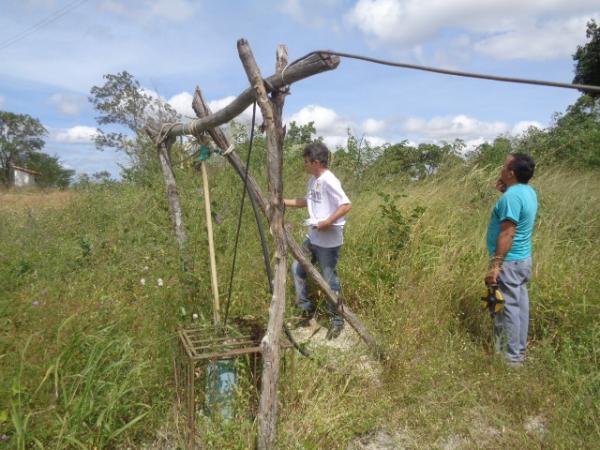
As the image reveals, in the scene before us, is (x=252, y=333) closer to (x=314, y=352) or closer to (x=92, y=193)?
(x=314, y=352)

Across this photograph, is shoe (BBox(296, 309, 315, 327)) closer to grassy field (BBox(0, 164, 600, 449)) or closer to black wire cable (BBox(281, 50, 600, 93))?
grassy field (BBox(0, 164, 600, 449))

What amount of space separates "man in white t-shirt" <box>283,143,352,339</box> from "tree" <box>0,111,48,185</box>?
150 feet

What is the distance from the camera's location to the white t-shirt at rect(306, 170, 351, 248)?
10.9 feet

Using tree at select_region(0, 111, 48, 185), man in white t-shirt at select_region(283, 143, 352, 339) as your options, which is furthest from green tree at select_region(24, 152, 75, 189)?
man in white t-shirt at select_region(283, 143, 352, 339)

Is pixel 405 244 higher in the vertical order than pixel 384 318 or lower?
higher

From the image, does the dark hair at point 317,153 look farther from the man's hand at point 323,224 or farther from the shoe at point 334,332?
the shoe at point 334,332

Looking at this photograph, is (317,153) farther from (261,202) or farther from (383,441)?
(383,441)

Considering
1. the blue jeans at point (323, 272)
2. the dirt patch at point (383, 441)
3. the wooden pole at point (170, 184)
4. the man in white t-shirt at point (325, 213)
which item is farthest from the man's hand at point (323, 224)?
the dirt patch at point (383, 441)

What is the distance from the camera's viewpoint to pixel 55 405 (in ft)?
7.13

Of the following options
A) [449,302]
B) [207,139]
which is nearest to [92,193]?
[207,139]

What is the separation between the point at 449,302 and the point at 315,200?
145 centimetres

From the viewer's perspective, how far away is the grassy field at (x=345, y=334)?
2258 mm

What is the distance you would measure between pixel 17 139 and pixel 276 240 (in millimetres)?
49513

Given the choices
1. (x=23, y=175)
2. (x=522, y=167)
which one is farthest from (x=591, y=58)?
(x=23, y=175)
